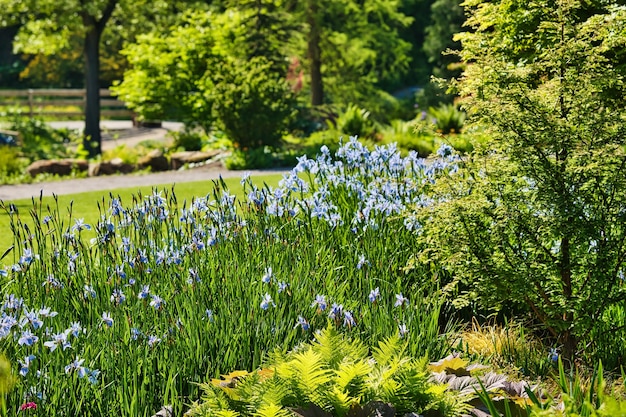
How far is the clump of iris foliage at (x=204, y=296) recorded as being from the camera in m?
3.35

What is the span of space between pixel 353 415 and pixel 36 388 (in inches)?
48.8

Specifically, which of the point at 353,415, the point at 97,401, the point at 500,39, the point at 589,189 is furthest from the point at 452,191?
the point at 97,401

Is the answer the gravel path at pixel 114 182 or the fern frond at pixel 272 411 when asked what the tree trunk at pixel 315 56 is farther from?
the fern frond at pixel 272 411

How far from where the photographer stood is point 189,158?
15719 mm

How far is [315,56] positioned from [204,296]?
18752 mm

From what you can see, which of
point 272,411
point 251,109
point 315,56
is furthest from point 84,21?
point 272,411

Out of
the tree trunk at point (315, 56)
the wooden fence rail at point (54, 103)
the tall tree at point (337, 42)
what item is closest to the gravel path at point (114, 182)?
the tall tree at point (337, 42)

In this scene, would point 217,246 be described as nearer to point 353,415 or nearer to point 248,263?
point 248,263

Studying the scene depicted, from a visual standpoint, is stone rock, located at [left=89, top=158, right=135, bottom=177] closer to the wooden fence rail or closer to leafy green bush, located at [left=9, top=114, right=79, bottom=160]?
leafy green bush, located at [left=9, top=114, right=79, bottom=160]

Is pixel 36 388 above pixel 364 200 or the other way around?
the other way around

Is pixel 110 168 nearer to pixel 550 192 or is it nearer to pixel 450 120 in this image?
pixel 450 120

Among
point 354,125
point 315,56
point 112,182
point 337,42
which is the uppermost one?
point 337,42

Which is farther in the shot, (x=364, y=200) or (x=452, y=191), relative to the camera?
(x=364, y=200)

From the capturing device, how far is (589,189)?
4.20m
